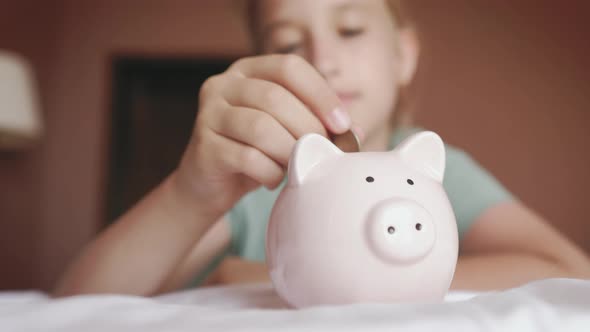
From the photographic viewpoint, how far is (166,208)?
461 mm

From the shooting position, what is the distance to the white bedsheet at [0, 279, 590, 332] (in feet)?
0.71

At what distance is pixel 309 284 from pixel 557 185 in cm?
241

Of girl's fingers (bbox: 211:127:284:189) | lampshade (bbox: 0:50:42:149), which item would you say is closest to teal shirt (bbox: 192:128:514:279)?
girl's fingers (bbox: 211:127:284:189)

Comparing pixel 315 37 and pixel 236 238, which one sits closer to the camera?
pixel 315 37

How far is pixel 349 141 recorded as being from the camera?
0.37 meters

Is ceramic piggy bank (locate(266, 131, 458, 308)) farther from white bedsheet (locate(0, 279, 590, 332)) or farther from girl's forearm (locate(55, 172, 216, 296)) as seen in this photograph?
girl's forearm (locate(55, 172, 216, 296))

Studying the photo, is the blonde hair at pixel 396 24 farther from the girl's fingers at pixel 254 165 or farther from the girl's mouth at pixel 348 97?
the girl's fingers at pixel 254 165

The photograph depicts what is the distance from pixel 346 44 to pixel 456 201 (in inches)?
10.1

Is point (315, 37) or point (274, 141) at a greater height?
point (315, 37)

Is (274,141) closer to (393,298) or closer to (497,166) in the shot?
(393,298)

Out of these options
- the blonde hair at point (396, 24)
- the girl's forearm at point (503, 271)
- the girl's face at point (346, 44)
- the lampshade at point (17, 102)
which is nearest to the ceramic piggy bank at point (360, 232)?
the girl's forearm at point (503, 271)

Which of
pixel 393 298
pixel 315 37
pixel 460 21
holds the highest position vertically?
pixel 460 21

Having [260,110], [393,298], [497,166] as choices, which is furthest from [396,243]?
[497,166]

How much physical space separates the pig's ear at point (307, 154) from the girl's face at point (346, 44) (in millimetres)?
321
